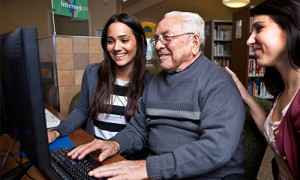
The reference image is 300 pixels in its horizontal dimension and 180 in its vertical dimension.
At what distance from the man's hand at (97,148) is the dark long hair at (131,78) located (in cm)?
38

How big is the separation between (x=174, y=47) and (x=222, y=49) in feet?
14.7

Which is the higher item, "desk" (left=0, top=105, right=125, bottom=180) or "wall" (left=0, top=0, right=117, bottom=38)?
"wall" (left=0, top=0, right=117, bottom=38)

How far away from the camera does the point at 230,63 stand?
208 inches

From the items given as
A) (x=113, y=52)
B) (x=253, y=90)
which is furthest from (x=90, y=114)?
→ (x=253, y=90)

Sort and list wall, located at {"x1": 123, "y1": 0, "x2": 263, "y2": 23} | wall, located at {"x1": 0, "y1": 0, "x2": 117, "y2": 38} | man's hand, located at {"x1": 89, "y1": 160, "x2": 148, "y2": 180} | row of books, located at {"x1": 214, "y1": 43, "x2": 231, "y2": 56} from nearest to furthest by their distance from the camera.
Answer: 1. man's hand, located at {"x1": 89, "y1": 160, "x2": 148, "y2": 180}
2. row of books, located at {"x1": 214, "y1": 43, "x2": 231, "y2": 56}
3. wall, located at {"x1": 0, "y1": 0, "x2": 117, "y2": 38}
4. wall, located at {"x1": 123, "y1": 0, "x2": 263, "y2": 23}

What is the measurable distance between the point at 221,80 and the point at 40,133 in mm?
712

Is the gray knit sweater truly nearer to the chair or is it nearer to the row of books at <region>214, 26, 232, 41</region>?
the chair

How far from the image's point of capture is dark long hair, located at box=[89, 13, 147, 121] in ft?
4.81

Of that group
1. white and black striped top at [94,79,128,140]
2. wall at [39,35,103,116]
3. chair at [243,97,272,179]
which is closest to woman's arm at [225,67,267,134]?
chair at [243,97,272,179]

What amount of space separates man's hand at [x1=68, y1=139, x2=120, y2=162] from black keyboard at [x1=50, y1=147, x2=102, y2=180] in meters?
0.02

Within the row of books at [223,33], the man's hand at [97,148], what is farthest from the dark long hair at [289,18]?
the row of books at [223,33]

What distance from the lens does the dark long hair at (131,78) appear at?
57.7 inches

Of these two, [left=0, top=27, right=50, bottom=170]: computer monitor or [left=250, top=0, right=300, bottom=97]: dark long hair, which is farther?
[left=250, top=0, right=300, bottom=97]: dark long hair

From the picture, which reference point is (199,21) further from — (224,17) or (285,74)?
(224,17)
